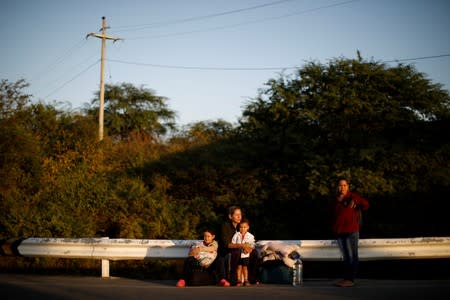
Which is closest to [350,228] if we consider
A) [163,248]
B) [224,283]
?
[224,283]

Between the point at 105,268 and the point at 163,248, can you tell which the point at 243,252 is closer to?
the point at 163,248

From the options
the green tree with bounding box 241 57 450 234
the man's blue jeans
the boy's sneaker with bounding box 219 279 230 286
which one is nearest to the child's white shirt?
the boy's sneaker with bounding box 219 279 230 286

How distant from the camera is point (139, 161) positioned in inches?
854

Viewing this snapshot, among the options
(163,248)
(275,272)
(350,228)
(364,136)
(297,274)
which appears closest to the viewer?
(350,228)

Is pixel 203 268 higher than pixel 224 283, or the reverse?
pixel 203 268

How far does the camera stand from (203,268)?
824 cm

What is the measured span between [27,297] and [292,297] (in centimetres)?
387

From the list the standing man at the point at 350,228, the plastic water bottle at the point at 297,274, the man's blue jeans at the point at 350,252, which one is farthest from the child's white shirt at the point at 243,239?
the man's blue jeans at the point at 350,252

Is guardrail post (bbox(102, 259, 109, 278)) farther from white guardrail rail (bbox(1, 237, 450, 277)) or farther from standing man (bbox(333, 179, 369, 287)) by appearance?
standing man (bbox(333, 179, 369, 287))

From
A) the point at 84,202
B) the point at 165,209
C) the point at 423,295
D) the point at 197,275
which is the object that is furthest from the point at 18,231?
the point at 423,295

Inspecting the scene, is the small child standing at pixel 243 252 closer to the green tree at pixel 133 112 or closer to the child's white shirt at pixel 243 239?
the child's white shirt at pixel 243 239

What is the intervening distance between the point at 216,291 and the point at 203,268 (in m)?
0.86

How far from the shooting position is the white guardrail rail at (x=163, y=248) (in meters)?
8.42

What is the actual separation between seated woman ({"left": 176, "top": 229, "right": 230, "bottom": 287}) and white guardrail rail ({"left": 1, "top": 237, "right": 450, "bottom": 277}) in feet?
1.74
